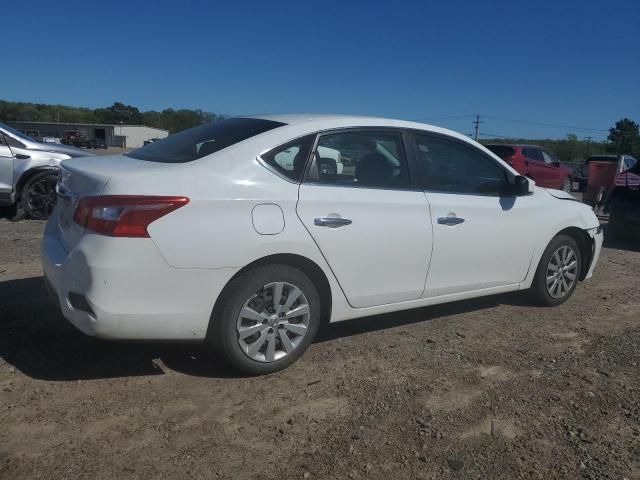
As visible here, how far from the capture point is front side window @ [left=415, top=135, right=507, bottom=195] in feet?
13.8

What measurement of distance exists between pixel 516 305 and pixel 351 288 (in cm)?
225

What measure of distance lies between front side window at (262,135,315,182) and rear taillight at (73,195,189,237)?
69cm

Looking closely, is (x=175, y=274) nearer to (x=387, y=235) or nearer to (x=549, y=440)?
(x=387, y=235)

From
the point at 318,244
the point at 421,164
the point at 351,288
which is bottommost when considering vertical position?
the point at 351,288

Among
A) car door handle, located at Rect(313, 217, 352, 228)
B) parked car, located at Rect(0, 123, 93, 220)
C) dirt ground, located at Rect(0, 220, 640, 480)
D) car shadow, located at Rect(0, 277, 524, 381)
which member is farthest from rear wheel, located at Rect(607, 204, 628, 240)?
parked car, located at Rect(0, 123, 93, 220)

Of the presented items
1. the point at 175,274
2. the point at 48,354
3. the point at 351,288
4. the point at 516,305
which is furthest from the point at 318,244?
the point at 516,305

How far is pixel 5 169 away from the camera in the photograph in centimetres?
823

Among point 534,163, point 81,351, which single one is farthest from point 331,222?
point 534,163

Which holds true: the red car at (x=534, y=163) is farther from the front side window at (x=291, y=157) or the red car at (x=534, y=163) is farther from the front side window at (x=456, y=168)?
the front side window at (x=291, y=157)

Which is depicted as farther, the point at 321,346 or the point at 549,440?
the point at 321,346

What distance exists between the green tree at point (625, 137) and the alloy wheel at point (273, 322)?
57.1 meters

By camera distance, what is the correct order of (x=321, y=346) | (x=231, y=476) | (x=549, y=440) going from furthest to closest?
(x=321, y=346) < (x=549, y=440) < (x=231, y=476)

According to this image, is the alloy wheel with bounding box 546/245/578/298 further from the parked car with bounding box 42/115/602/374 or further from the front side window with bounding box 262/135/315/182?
the front side window with bounding box 262/135/315/182

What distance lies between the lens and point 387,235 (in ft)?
12.5
